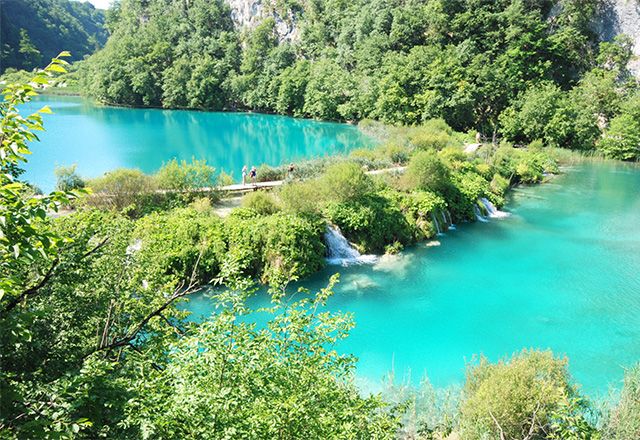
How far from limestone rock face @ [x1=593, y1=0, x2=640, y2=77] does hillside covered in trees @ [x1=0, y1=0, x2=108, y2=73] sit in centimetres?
9644

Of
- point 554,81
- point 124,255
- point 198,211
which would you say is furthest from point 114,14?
point 124,255

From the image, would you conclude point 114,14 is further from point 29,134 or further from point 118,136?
point 29,134

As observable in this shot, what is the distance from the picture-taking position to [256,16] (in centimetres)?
8281

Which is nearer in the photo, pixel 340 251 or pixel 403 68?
pixel 340 251

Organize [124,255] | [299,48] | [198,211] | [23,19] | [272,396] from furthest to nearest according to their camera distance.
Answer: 1. [23,19]
2. [299,48]
3. [198,211]
4. [124,255]
5. [272,396]

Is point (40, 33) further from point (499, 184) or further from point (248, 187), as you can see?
point (499, 184)

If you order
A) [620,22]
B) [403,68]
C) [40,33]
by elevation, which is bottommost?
[403,68]

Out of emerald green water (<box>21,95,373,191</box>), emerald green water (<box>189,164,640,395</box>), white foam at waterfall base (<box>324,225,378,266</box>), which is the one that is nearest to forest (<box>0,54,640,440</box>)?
emerald green water (<box>189,164,640,395</box>)

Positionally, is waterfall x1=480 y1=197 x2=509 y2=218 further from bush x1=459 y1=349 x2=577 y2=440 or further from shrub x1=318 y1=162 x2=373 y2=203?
bush x1=459 y1=349 x2=577 y2=440

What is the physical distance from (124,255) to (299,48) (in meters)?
72.6

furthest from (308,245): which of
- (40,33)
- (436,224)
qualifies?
(40,33)

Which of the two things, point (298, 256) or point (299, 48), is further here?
point (299, 48)

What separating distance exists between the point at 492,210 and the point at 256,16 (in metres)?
74.7

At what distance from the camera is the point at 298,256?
1546 cm
